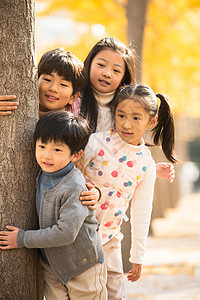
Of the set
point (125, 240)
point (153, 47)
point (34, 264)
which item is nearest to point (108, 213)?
point (34, 264)

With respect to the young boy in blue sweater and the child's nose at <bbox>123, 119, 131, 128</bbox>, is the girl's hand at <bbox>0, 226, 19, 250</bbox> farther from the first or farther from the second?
the child's nose at <bbox>123, 119, 131, 128</bbox>

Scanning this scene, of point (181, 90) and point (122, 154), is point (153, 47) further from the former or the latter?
point (122, 154)

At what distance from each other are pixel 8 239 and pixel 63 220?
315mm

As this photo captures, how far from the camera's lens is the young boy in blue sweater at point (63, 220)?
237 centimetres

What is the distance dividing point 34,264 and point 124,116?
3.38 feet

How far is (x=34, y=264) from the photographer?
2.60 metres

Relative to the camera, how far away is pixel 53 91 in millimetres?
2814

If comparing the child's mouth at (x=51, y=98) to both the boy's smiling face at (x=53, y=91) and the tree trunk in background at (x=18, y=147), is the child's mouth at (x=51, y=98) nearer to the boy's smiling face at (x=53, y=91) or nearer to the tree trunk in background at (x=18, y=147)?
the boy's smiling face at (x=53, y=91)

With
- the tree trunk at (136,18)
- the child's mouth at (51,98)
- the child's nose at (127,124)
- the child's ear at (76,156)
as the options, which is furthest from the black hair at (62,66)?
the tree trunk at (136,18)

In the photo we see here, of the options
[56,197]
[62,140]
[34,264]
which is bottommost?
[34,264]

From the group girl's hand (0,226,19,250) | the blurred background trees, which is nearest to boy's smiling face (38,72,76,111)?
girl's hand (0,226,19,250)

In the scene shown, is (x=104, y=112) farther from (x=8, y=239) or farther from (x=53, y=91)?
(x=8, y=239)

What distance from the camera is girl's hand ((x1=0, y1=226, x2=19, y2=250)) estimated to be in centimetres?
240

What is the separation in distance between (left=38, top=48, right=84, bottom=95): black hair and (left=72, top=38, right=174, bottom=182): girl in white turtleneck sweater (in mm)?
215
